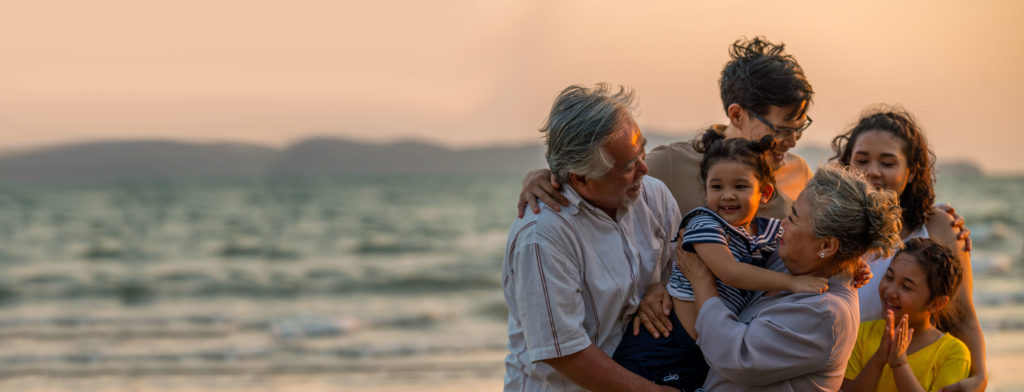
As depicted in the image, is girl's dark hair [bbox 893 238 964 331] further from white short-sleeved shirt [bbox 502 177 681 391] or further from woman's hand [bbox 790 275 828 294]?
white short-sleeved shirt [bbox 502 177 681 391]

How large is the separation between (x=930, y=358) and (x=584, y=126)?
1589mm

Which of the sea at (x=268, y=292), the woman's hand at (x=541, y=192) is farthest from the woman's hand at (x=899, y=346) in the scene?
the sea at (x=268, y=292)

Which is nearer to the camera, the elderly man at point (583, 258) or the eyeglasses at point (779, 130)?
the elderly man at point (583, 258)

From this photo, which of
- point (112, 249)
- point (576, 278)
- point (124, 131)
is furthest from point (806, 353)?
point (124, 131)

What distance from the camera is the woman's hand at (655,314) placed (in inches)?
101

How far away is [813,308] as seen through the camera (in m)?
2.34

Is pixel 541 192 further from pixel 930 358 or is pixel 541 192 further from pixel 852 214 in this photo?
pixel 930 358

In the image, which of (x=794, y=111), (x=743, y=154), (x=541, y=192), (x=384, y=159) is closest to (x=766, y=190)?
(x=743, y=154)

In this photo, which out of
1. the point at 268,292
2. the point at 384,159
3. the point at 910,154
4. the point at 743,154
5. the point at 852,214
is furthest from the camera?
the point at 384,159

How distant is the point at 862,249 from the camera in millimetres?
2396

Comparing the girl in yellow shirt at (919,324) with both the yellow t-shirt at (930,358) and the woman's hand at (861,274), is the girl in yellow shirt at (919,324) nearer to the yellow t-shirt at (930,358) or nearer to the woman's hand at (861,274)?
the yellow t-shirt at (930,358)

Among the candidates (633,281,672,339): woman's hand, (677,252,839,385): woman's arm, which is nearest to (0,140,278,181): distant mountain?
(633,281,672,339): woman's hand

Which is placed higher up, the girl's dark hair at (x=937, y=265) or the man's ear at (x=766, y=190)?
the man's ear at (x=766, y=190)

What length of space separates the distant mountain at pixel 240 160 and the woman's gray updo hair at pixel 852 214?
2820 centimetres
